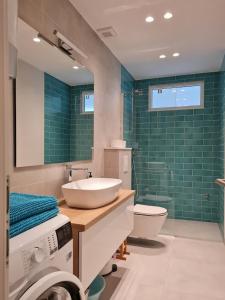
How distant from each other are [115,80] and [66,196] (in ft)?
6.73

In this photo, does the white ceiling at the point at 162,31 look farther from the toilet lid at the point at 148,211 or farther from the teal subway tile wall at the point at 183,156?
the toilet lid at the point at 148,211

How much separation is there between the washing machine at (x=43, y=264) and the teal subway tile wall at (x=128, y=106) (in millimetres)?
2715

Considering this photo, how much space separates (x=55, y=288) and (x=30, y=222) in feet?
0.93

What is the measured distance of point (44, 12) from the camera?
172 centimetres

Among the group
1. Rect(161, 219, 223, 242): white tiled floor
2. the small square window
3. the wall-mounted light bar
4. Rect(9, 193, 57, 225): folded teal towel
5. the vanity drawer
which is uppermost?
the wall-mounted light bar

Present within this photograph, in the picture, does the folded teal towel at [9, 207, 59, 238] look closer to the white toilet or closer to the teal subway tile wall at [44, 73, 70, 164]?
the teal subway tile wall at [44, 73, 70, 164]

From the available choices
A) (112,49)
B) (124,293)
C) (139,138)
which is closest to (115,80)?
(112,49)

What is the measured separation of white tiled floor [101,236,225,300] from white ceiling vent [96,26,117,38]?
2.53 meters

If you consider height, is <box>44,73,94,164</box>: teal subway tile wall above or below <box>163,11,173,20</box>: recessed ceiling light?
below

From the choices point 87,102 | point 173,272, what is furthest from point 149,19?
point 173,272

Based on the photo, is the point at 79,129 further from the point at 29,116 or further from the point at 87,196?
the point at 87,196

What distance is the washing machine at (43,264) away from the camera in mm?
779

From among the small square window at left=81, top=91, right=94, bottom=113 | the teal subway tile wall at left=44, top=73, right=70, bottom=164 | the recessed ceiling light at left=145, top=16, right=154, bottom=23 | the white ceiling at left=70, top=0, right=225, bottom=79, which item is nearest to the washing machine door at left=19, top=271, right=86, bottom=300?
the teal subway tile wall at left=44, top=73, right=70, bottom=164

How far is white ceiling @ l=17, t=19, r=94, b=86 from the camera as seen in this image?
1.56 meters
